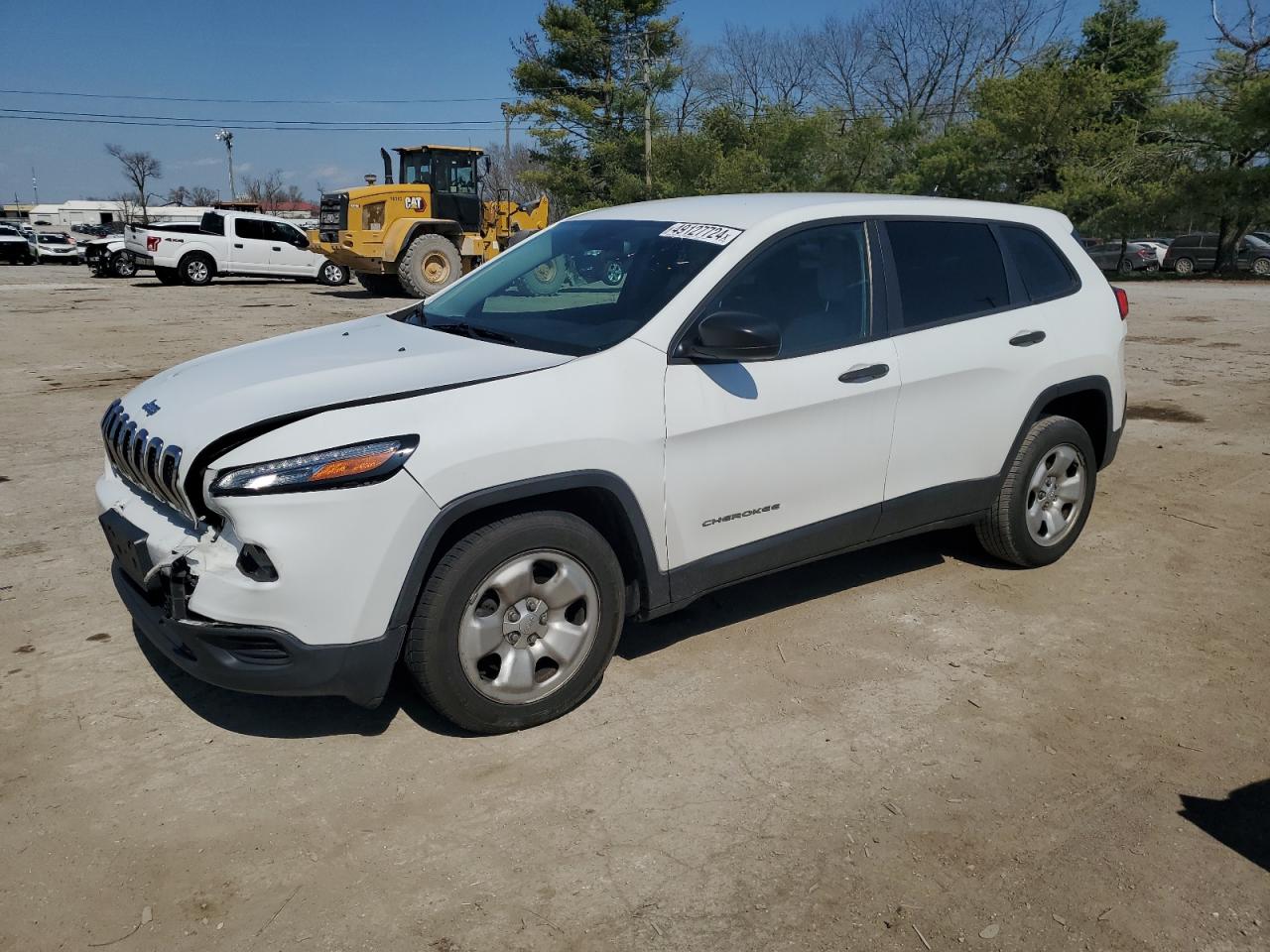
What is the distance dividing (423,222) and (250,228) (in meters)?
9.61

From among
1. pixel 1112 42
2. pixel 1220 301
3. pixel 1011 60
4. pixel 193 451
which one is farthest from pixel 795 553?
pixel 1011 60

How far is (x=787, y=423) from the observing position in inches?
150

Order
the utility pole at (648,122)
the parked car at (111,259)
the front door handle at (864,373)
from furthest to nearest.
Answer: the utility pole at (648,122), the parked car at (111,259), the front door handle at (864,373)

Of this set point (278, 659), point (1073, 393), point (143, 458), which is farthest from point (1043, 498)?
point (143, 458)

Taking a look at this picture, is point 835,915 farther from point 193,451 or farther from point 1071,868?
point 193,451

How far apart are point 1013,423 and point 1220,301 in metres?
18.0

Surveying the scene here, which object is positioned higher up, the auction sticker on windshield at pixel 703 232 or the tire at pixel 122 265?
the auction sticker on windshield at pixel 703 232

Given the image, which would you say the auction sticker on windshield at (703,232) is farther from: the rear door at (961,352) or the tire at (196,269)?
the tire at (196,269)

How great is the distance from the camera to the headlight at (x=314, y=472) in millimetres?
2926

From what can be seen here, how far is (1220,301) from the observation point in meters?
19.6

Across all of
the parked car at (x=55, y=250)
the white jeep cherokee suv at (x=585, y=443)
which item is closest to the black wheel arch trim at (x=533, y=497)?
the white jeep cherokee suv at (x=585, y=443)

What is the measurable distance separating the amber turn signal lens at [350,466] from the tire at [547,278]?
144cm

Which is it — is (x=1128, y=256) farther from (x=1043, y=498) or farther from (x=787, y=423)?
(x=787, y=423)

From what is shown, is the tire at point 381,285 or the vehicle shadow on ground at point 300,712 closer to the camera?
the vehicle shadow on ground at point 300,712
